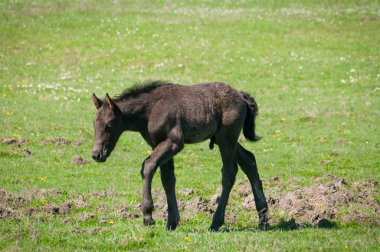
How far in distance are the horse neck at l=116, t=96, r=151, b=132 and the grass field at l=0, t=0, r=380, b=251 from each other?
1746 mm

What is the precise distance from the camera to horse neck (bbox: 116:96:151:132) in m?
11.5

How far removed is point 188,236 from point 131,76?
68.0 feet

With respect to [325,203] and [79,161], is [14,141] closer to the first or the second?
[79,161]

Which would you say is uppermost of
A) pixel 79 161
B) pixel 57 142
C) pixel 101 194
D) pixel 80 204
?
pixel 80 204

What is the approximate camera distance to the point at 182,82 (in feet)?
96.8

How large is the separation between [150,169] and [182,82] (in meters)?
18.9

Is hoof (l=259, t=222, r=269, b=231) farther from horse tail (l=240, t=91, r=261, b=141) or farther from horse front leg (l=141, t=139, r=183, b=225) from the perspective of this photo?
horse front leg (l=141, t=139, r=183, b=225)

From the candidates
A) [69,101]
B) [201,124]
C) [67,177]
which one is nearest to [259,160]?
[67,177]

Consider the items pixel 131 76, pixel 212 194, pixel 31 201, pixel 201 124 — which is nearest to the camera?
pixel 201 124

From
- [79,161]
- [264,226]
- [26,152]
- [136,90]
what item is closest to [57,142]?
[26,152]

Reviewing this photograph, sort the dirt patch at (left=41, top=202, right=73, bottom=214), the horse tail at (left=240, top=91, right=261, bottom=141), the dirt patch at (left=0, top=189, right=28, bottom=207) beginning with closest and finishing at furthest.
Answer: the dirt patch at (left=41, top=202, right=73, bottom=214), the horse tail at (left=240, top=91, right=261, bottom=141), the dirt patch at (left=0, top=189, right=28, bottom=207)

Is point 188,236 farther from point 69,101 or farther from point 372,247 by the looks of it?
point 69,101

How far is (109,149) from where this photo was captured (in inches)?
448

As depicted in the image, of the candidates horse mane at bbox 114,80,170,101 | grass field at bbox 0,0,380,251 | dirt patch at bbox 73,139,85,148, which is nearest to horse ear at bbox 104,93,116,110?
horse mane at bbox 114,80,170,101
